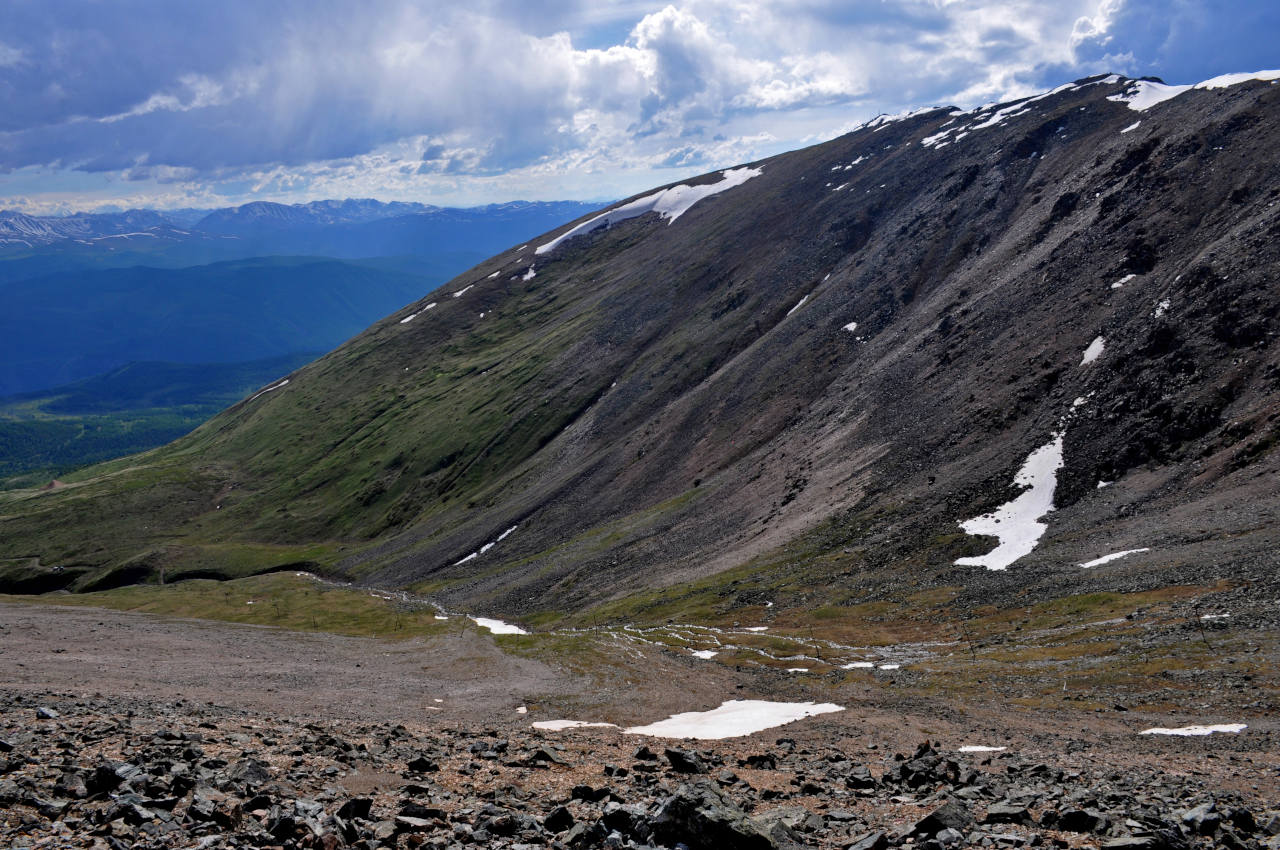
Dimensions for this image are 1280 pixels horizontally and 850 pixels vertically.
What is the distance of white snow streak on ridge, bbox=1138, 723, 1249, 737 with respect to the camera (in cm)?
3641

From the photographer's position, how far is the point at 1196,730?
37.0 m

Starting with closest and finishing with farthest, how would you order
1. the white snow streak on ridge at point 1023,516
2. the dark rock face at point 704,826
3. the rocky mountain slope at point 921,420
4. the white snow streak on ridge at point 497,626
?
the dark rock face at point 704,826 → the white snow streak on ridge at point 1023,516 → the rocky mountain slope at point 921,420 → the white snow streak on ridge at point 497,626

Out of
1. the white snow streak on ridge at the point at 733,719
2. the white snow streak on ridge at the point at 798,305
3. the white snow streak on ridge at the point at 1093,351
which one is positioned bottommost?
the white snow streak on ridge at the point at 733,719

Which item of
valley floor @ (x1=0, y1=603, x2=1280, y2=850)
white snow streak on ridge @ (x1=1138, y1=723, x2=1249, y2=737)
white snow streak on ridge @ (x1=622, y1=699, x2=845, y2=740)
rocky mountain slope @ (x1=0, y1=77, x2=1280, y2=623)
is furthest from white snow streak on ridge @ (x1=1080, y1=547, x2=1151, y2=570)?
white snow streak on ridge @ (x1=622, y1=699, x2=845, y2=740)

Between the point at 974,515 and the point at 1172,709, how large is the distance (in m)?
47.1

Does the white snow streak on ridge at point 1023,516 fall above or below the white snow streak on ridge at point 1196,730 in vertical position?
above

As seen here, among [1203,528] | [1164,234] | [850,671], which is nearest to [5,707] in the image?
[850,671]

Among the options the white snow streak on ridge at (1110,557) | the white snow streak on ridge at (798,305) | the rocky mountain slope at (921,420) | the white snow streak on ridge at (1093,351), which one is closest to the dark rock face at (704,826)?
the rocky mountain slope at (921,420)

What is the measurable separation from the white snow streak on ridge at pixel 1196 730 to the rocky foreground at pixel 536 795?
294cm

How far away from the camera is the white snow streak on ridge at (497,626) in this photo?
94.4 m

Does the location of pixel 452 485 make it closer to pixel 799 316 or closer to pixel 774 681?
pixel 799 316

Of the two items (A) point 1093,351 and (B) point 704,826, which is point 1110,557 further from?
(B) point 704,826

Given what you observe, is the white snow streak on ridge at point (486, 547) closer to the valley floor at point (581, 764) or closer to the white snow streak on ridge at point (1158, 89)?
the valley floor at point (581, 764)

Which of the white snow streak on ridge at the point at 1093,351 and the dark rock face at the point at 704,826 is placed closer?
the dark rock face at the point at 704,826
